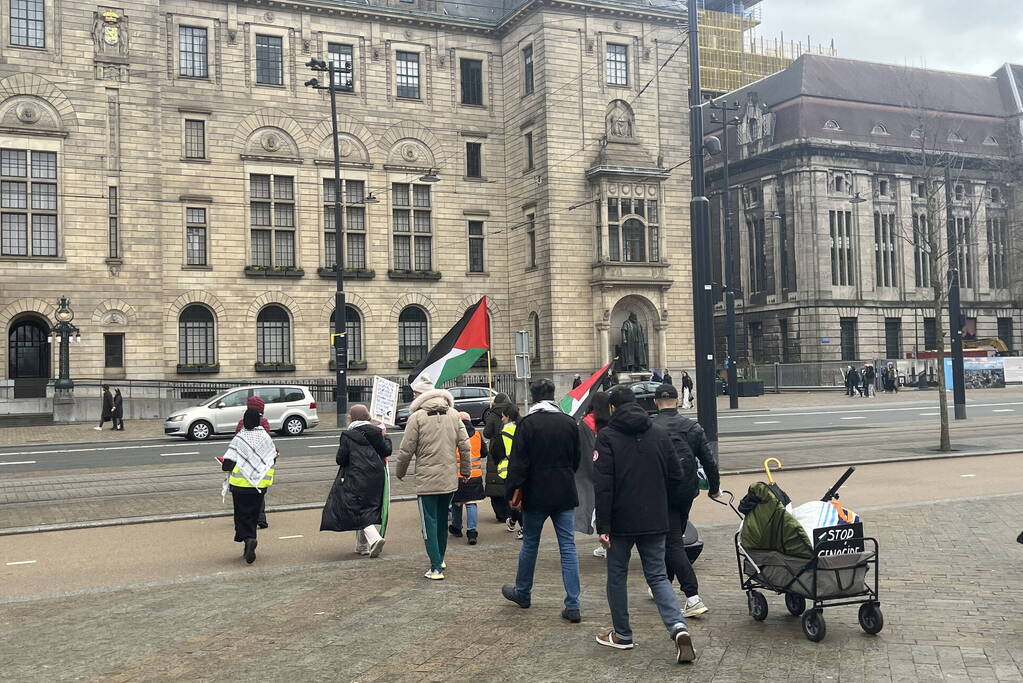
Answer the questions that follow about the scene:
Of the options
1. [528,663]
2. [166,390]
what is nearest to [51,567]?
[528,663]

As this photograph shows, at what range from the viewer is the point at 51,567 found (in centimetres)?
1029

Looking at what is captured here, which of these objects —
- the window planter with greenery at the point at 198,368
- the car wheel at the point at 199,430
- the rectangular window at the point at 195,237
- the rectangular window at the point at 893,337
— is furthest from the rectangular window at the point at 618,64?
the rectangular window at the point at 893,337

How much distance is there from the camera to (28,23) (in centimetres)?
3766

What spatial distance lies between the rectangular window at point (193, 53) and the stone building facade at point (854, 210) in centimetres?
3428

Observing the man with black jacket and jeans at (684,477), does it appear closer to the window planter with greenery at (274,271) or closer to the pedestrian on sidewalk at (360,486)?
the pedestrian on sidewalk at (360,486)

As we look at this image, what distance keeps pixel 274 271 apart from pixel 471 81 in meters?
12.9

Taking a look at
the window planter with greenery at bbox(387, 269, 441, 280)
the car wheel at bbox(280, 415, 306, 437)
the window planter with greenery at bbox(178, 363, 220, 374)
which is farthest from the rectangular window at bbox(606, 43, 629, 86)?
the car wheel at bbox(280, 415, 306, 437)

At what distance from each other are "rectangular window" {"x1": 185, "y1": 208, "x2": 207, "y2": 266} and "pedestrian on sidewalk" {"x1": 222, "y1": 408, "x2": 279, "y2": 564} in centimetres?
3178

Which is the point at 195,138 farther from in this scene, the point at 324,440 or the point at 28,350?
the point at 324,440

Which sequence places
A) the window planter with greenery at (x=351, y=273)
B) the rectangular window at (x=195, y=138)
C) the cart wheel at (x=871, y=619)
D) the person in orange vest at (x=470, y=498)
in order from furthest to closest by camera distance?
the window planter with greenery at (x=351, y=273), the rectangular window at (x=195, y=138), the person in orange vest at (x=470, y=498), the cart wheel at (x=871, y=619)

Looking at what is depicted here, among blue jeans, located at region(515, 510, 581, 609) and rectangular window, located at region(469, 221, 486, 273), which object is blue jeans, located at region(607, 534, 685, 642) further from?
rectangular window, located at region(469, 221, 486, 273)

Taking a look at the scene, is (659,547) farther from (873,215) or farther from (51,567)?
(873,215)

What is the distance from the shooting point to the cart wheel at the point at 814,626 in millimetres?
6969

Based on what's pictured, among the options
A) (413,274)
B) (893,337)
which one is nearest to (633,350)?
(413,274)
